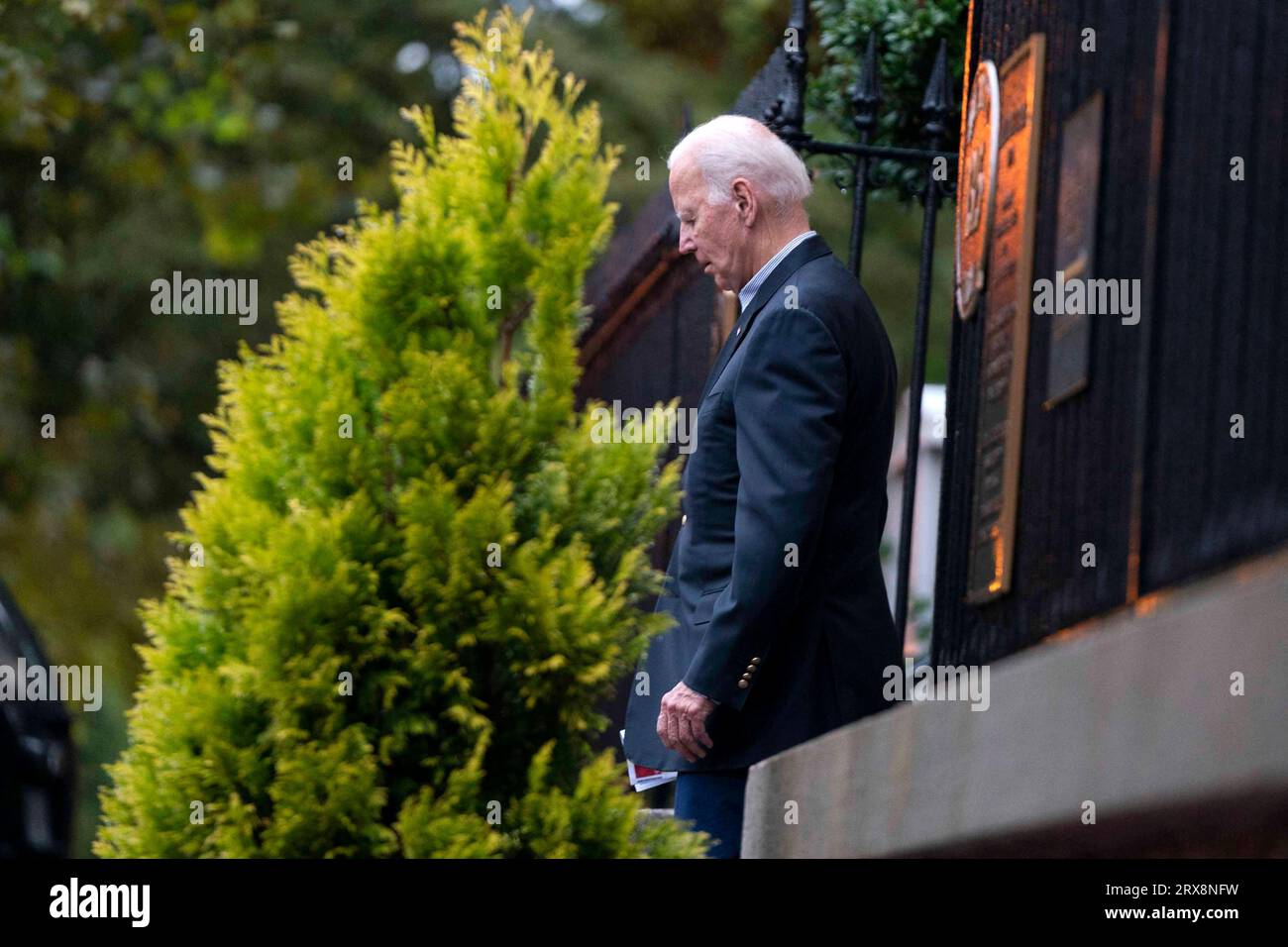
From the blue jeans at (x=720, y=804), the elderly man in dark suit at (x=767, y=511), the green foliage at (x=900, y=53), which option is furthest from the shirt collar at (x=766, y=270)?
the green foliage at (x=900, y=53)

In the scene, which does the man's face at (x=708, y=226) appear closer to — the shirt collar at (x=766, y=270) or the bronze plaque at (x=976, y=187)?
the shirt collar at (x=766, y=270)

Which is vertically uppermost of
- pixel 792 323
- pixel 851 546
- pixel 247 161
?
pixel 247 161

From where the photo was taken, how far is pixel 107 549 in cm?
1733

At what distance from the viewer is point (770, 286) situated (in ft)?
12.9

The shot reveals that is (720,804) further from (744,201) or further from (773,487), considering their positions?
(744,201)

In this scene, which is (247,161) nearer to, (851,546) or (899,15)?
(899,15)

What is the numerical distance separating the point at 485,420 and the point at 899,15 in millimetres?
3057

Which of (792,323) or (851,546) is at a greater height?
(792,323)

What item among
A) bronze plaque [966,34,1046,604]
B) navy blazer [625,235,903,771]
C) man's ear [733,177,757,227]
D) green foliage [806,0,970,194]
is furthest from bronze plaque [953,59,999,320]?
green foliage [806,0,970,194]

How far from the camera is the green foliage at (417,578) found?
337 centimetres

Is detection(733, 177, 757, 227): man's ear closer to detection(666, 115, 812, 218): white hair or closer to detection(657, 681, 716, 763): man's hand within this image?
detection(666, 115, 812, 218): white hair

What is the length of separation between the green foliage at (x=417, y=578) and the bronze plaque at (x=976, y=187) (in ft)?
2.96

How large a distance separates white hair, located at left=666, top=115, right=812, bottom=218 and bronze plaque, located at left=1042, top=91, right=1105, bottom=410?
684 millimetres
